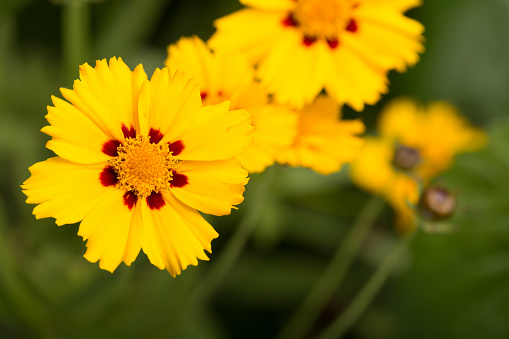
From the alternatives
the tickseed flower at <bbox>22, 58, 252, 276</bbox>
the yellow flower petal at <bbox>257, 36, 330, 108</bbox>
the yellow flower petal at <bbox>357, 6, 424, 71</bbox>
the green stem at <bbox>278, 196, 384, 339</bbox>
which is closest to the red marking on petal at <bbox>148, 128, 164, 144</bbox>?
the tickseed flower at <bbox>22, 58, 252, 276</bbox>

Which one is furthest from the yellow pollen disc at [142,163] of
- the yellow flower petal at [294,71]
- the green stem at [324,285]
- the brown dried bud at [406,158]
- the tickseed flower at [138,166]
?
the green stem at [324,285]

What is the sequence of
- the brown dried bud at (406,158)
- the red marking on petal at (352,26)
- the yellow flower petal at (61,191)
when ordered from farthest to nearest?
the brown dried bud at (406,158) → the red marking on petal at (352,26) → the yellow flower petal at (61,191)

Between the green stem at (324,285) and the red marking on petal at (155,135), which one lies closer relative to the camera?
the red marking on petal at (155,135)

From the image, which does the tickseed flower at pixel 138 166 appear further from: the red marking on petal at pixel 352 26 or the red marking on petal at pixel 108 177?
the red marking on petal at pixel 352 26

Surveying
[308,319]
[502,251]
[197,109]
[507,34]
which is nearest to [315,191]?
[308,319]

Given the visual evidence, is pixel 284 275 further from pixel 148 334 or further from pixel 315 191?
pixel 148 334

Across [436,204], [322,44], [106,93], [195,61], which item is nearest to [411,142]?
[436,204]

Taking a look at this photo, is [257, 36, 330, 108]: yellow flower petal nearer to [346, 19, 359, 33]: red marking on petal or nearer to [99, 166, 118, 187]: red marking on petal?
[346, 19, 359, 33]: red marking on petal
